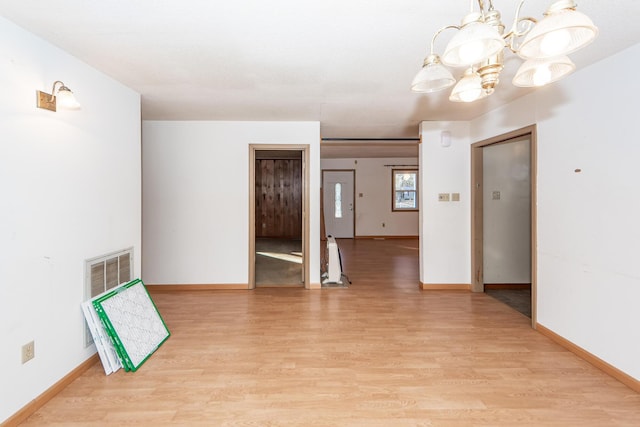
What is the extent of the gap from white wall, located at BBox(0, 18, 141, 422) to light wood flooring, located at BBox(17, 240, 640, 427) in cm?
35

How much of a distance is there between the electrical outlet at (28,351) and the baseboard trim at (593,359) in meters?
3.70

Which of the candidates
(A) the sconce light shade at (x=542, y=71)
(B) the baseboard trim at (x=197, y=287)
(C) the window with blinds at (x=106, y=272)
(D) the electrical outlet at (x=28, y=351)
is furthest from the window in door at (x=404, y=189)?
(D) the electrical outlet at (x=28, y=351)

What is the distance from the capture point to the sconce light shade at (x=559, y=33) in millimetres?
970

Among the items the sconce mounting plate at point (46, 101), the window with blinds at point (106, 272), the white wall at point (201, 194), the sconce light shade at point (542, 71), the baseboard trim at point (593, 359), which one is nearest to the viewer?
the sconce light shade at point (542, 71)

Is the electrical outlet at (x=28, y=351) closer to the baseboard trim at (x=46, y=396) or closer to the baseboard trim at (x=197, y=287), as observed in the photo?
the baseboard trim at (x=46, y=396)

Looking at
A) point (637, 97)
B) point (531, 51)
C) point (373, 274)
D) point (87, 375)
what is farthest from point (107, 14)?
point (373, 274)

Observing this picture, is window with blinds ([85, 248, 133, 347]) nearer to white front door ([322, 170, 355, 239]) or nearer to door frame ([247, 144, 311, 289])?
door frame ([247, 144, 311, 289])

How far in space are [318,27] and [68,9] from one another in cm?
131

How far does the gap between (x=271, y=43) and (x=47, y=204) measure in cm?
171

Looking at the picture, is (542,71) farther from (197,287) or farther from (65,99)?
(197,287)

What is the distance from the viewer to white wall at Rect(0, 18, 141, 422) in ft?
5.73

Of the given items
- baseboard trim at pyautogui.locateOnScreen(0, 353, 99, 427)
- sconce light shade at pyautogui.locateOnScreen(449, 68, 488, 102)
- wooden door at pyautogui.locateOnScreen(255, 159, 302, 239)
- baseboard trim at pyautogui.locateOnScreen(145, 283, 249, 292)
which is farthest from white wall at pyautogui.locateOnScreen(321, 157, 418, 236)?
sconce light shade at pyautogui.locateOnScreen(449, 68, 488, 102)

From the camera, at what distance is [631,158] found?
212 centimetres

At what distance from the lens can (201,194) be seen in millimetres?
4203
